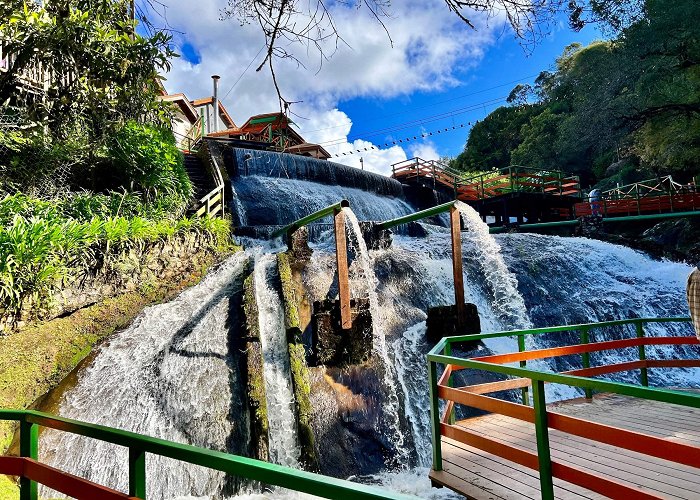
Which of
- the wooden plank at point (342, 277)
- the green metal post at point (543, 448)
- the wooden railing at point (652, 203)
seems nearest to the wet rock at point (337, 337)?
the wooden plank at point (342, 277)

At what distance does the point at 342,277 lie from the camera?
7434 mm

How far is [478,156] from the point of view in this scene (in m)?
46.7

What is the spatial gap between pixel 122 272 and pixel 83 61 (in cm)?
436

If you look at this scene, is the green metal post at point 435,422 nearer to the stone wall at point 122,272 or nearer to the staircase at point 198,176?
the stone wall at point 122,272

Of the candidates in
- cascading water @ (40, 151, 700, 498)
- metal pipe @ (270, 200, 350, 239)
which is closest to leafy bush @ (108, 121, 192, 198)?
cascading water @ (40, 151, 700, 498)

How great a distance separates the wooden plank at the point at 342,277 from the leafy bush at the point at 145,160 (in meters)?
5.48

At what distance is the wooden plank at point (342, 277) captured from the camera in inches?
288

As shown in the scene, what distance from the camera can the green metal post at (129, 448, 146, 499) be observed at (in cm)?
190

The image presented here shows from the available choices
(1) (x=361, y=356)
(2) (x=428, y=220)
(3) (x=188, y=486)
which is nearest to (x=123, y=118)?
(1) (x=361, y=356)

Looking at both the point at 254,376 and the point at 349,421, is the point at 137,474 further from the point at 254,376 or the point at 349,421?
the point at 349,421

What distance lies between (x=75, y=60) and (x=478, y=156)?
42.2 metres

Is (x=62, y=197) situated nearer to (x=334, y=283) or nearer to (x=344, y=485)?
(x=334, y=283)

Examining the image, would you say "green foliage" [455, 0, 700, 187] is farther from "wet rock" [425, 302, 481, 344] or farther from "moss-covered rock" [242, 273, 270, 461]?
"moss-covered rock" [242, 273, 270, 461]

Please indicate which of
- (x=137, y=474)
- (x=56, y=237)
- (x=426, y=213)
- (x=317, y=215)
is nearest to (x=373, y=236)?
(x=426, y=213)
